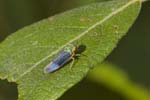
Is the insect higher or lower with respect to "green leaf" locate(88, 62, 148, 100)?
higher

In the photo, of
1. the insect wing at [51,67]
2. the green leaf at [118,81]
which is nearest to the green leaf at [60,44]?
the insect wing at [51,67]

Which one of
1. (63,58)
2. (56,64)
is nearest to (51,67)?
(56,64)

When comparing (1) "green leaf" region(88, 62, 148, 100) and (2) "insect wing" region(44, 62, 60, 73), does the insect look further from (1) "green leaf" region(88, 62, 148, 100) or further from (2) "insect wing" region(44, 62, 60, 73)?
(1) "green leaf" region(88, 62, 148, 100)

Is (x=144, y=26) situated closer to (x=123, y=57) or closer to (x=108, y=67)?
(x=123, y=57)

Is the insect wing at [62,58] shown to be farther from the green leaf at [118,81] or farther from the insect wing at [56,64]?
the green leaf at [118,81]

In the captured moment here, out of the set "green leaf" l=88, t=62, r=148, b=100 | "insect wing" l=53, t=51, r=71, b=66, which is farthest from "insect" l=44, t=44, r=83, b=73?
"green leaf" l=88, t=62, r=148, b=100
